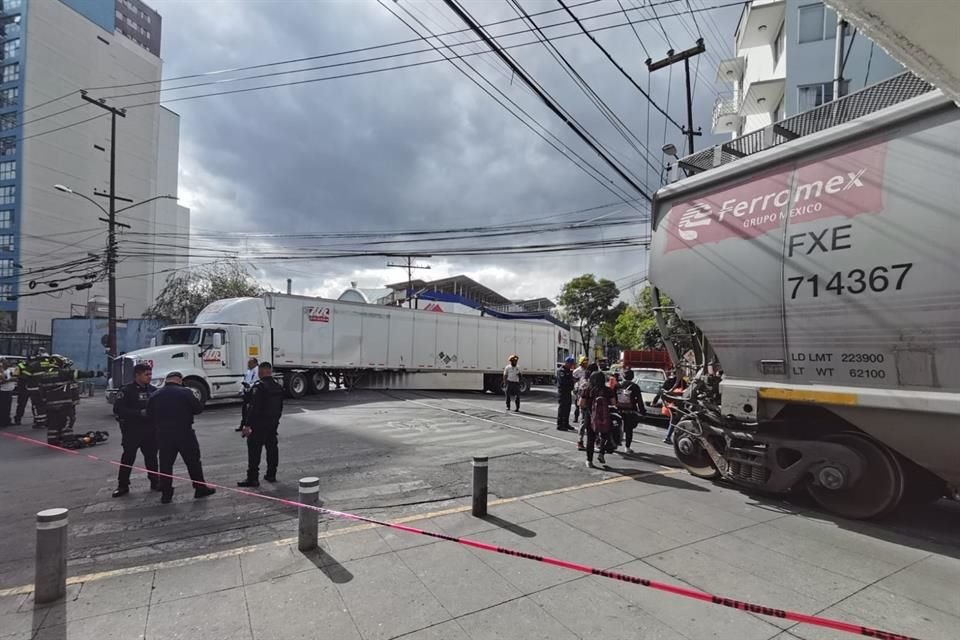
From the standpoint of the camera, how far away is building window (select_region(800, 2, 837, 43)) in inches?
746

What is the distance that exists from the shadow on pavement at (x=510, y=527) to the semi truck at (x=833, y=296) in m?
3.02

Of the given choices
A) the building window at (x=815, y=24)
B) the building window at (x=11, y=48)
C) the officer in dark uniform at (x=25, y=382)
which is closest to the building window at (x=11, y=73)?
the building window at (x=11, y=48)

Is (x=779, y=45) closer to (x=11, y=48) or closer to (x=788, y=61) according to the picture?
(x=788, y=61)

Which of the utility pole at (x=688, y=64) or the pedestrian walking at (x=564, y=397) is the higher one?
the utility pole at (x=688, y=64)

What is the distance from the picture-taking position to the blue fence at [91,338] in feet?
90.6

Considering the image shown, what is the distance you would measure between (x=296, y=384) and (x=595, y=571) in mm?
16441

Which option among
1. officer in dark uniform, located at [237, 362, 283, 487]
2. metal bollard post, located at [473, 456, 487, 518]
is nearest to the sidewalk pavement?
metal bollard post, located at [473, 456, 487, 518]

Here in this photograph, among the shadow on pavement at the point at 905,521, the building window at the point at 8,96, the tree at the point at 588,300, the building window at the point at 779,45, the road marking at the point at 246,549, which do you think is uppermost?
the building window at the point at 8,96

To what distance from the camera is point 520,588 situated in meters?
3.63

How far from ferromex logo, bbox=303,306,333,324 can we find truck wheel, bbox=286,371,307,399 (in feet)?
6.87

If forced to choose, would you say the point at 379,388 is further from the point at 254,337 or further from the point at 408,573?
the point at 408,573

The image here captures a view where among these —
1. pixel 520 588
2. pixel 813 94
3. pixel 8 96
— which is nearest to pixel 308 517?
pixel 520 588

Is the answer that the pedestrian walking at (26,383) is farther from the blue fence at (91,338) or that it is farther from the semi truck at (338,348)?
the blue fence at (91,338)

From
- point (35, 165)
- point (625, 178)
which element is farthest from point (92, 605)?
point (35, 165)
